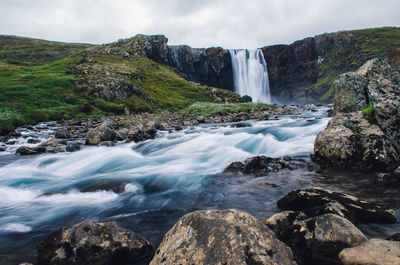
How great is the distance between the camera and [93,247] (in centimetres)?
359

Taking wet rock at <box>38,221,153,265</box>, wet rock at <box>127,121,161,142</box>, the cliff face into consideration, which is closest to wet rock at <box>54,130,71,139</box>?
wet rock at <box>127,121,161,142</box>

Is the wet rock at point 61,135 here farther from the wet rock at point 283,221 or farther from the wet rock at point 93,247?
the wet rock at point 283,221

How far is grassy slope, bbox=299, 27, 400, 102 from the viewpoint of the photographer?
89.4 meters

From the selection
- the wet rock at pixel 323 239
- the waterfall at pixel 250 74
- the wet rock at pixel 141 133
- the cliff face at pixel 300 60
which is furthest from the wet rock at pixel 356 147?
the waterfall at pixel 250 74

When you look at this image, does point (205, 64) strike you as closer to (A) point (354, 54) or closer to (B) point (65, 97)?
(A) point (354, 54)

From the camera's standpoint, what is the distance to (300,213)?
166 inches

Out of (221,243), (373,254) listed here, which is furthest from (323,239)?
(221,243)

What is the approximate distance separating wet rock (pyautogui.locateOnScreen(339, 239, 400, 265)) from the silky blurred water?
5.73 ft

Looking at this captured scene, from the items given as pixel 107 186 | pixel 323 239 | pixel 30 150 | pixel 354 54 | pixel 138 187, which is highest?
pixel 354 54

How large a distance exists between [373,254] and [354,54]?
116 m

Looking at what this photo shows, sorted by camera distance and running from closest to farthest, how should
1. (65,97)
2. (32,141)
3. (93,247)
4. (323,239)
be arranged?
1. (323,239)
2. (93,247)
3. (32,141)
4. (65,97)

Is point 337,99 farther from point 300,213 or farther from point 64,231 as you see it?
point 64,231

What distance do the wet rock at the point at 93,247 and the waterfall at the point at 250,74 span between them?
9358cm

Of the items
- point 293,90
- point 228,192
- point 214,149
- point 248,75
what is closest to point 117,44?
point 248,75
